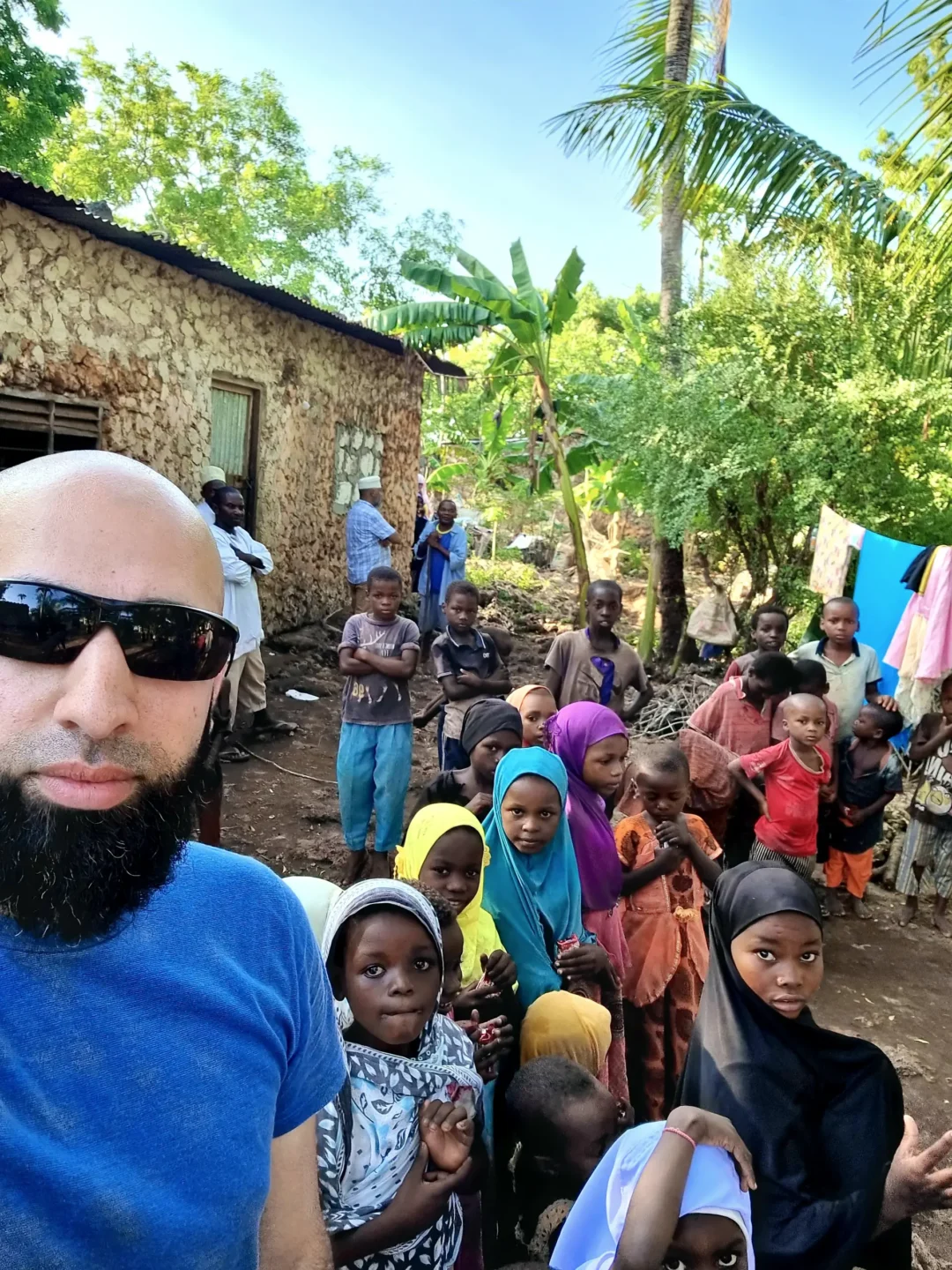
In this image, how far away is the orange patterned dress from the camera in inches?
108

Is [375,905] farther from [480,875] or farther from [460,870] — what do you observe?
[480,875]

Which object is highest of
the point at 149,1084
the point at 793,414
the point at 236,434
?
the point at 793,414

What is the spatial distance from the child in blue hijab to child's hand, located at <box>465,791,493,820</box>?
44 cm

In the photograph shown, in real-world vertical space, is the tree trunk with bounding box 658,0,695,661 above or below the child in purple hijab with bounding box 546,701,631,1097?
above

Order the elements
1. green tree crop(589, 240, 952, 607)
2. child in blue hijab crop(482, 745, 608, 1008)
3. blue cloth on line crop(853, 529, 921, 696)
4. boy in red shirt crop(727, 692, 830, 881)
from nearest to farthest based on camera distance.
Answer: child in blue hijab crop(482, 745, 608, 1008)
boy in red shirt crop(727, 692, 830, 881)
blue cloth on line crop(853, 529, 921, 696)
green tree crop(589, 240, 952, 607)

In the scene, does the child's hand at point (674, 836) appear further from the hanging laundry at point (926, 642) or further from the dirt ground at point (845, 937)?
the hanging laundry at point (926, 642)

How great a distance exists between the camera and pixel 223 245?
20609mm

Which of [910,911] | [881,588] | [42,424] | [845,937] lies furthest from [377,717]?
[881,588]

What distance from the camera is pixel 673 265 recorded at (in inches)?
371

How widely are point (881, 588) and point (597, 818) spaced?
13.6 ft

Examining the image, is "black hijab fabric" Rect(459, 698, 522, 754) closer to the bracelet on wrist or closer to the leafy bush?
the bracelet on wrist

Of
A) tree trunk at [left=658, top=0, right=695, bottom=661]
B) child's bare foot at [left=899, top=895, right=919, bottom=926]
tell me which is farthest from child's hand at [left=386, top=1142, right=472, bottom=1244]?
tree trunk at [left=658, top=0, right=695, bottom=661]

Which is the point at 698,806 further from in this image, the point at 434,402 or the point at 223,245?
the point at 223,245

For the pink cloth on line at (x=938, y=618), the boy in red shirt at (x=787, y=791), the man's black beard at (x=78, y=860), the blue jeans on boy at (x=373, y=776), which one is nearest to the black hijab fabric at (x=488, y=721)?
the blue jeans on boy at (x=373, y=776)
